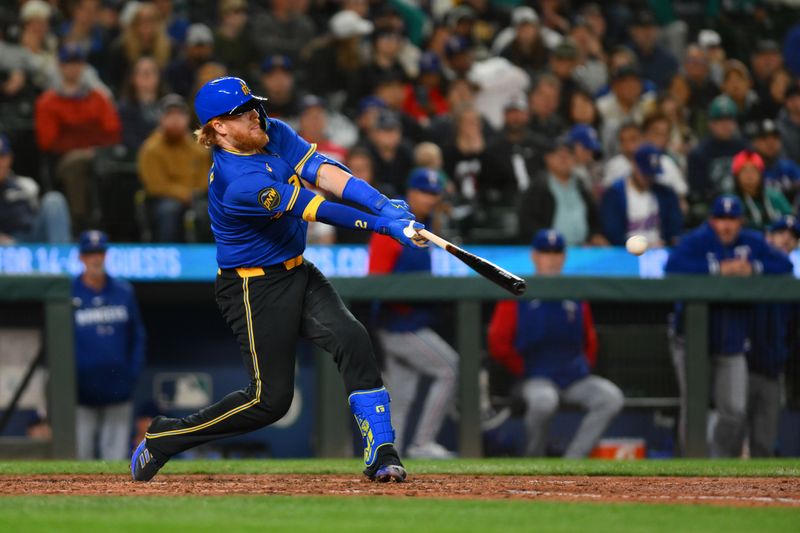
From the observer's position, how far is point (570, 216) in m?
11.6

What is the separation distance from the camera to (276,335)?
6.47 m

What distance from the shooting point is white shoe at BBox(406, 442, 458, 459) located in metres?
9.68

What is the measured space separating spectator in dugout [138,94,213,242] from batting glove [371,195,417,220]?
503cm

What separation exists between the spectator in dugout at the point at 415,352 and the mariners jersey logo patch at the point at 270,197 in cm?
371

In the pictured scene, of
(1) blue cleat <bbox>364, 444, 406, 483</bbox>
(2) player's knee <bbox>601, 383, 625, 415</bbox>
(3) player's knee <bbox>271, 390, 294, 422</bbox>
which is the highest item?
(3) player's knee <bbox>271, 390, 294, 422</bbox>

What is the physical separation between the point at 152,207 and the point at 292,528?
643 cm

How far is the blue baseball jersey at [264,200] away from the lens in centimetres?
620

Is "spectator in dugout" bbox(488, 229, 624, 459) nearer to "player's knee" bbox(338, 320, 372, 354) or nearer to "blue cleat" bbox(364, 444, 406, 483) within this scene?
"blue cleat" bbox(364, 444, 406, 483)

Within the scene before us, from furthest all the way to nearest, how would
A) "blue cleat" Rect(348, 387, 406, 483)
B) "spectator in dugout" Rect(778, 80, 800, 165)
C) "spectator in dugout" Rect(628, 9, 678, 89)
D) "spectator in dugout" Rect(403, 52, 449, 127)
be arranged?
"spectator in dugout" Rect(628, 9, 678, 89) < "spectator in dugout" Rect(778, 80, 800, 165) < "spectator in dugout" Rect(403, 52, 449, 127) < "blue cleat" Rect(348, 387, 406, 483)

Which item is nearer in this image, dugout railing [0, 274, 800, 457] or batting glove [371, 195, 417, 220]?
batting glove [371, 195, 417, 220]

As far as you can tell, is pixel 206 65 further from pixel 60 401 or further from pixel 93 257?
pixel 60 401

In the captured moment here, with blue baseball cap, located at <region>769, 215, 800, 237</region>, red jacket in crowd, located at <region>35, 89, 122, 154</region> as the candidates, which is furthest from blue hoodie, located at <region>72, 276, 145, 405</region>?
blue baseball cap, located at <region>769, 215, 800, 237</region>

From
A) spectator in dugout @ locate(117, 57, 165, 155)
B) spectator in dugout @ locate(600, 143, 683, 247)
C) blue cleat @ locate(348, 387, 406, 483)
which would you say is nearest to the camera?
blue cleat @ locate(348, 387, 406, 483)

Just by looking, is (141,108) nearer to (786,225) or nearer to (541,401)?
(541,401)
